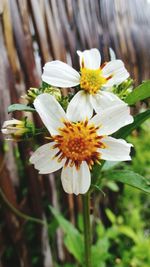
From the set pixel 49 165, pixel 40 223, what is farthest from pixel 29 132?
pixel 40 223

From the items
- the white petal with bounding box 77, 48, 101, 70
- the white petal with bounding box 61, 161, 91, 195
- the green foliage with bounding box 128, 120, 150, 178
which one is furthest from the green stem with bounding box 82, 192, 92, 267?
the green foliage with bounding box 128, 120, 150, 178

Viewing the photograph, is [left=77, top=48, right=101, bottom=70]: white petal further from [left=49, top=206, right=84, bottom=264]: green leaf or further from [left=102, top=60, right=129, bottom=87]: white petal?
[left=49, top=206, right=84, bottom=264]: green leaf

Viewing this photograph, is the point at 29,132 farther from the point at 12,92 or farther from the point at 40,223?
the point at 40,223

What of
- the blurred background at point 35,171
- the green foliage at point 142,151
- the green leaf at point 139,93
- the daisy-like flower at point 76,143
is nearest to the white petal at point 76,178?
the daisy-like flower at point 76,143

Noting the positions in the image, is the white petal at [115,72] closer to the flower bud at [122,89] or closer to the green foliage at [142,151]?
the flower bud at [122,89]

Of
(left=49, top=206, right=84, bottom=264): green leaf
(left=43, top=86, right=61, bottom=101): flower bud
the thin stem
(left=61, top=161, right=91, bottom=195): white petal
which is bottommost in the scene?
(left=49, top=206, right=84, bottom=264): green leaf

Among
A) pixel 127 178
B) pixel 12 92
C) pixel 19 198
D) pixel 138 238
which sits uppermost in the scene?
pixel 12 92
